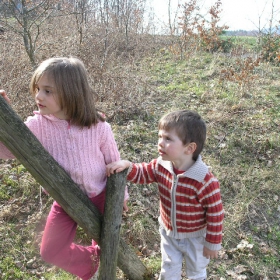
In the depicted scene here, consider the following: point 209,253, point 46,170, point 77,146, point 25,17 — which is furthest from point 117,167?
point 25,17

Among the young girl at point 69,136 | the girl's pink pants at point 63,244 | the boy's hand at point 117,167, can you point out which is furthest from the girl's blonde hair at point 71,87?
the girl's pink pants at point 63,244

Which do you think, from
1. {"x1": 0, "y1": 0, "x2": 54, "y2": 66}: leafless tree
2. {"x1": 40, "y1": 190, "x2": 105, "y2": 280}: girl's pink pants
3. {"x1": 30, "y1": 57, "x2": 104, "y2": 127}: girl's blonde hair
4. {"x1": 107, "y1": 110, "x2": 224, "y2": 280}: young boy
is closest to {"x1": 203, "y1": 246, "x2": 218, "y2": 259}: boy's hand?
{"x1": 107, "y1": 110, "x2": 224, "y2": 280}: young boy

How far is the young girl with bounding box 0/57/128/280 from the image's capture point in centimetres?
180

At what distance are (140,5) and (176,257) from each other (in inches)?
447

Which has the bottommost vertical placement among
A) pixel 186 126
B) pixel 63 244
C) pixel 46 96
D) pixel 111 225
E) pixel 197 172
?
pixel 63 244

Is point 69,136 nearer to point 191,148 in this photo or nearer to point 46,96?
point 46,96

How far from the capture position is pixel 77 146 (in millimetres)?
1979

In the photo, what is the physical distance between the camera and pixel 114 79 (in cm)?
551

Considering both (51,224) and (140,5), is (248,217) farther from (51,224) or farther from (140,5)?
(140,5)

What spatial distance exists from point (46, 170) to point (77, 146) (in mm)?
361

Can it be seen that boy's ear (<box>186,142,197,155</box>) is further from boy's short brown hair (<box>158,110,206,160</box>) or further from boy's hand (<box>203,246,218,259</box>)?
boy's hand (<box>203,246,218,259</box>)

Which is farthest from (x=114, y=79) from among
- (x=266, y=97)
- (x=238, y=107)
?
(x=266, y=97)

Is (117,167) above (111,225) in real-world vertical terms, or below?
above

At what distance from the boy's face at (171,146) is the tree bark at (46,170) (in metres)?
0.34
